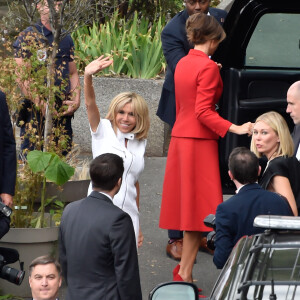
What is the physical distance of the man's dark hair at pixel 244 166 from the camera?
4.74 metres

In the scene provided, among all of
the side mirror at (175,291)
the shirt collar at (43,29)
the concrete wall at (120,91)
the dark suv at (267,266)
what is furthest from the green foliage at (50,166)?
the concrete wall at (120,91)

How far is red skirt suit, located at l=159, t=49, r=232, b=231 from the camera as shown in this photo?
19.8ft

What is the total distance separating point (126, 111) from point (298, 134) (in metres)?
1.06

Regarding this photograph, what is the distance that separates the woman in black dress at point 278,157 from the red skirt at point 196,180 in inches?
41.3

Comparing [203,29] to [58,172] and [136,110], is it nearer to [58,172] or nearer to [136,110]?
[136,110]

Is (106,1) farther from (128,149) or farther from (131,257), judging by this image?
(131,257)

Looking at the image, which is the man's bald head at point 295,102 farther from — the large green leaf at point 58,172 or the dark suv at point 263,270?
the dark suv at point 263,270

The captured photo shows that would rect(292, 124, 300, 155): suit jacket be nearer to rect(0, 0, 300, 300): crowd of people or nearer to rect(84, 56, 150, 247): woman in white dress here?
rect(0, 0, 300, 300): crowd of people

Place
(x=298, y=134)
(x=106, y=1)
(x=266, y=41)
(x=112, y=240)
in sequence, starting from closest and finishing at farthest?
(x=112, y=240) → (x=298, y=134) → (x=266, y=41) → (x=106, y=1)

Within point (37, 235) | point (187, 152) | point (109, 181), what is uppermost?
point (109, 181)

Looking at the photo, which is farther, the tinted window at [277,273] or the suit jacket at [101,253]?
the suit jacket at [101,253]

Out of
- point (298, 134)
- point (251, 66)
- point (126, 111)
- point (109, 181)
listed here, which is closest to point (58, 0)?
point (251, 66)

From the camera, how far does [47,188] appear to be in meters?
6.31

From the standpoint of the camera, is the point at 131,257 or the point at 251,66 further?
the point at 251,66
